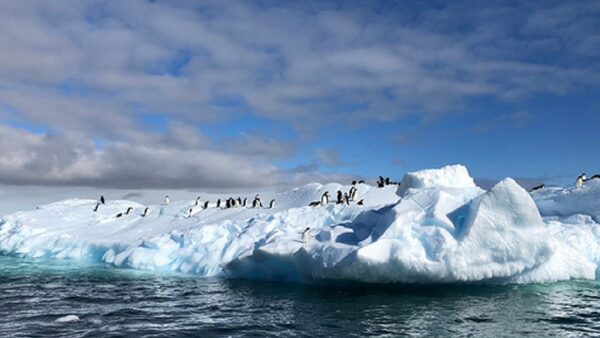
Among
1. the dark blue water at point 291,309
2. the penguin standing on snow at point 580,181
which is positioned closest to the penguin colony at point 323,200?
the penguin standing on snow at point 580,181

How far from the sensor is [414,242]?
16.1 metres

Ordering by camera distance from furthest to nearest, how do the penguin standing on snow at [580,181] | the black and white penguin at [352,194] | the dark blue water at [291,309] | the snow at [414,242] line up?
the black and white penguin at [352,194] → the penguin standing on snow at [580,181] → the snow at [414,242] → the dark blue water at [291,309]

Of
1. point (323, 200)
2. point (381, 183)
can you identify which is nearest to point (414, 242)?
point (323, 200)

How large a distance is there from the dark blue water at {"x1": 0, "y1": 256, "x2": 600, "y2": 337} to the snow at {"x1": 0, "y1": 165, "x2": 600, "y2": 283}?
2.25ft

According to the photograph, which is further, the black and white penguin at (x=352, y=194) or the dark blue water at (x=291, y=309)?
the black and white penguin at (x=352, y=194)

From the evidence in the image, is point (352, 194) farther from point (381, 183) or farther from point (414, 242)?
point (414, 242)

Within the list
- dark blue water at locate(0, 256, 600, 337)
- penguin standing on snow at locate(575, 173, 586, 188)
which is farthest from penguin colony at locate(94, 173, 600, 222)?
dark blue water at locate(0, 256, 600, 337)

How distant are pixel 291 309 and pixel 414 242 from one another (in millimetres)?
4340

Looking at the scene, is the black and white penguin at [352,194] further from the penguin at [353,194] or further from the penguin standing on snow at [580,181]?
the penguin standing on snow at [580,181]

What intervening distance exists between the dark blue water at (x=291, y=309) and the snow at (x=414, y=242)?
27.0 inches

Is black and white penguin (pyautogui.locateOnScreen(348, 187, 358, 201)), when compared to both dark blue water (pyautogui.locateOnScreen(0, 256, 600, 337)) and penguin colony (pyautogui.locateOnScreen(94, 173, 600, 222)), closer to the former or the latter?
penguin colony (pyautogui.locateOnScreen(94, 173, 600, 222))

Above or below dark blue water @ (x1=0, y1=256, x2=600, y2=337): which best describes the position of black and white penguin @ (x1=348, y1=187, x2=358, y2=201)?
above

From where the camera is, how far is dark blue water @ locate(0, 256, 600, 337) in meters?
11.6

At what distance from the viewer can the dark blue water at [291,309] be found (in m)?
11.6
